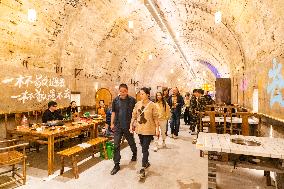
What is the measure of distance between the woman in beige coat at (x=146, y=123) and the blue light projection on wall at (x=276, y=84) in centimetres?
290

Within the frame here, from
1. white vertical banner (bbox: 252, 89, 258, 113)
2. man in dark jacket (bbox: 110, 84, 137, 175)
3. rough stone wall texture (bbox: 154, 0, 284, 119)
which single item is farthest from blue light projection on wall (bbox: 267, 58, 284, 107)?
man in dark jacket (bbox: 110, 84, 137, 175)

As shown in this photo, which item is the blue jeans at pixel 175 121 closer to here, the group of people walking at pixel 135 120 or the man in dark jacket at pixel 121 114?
the group of people walking at pixel 135 120

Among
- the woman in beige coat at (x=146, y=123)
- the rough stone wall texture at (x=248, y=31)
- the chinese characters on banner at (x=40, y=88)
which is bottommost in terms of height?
the woman in beige coat at (x=146, y=123)

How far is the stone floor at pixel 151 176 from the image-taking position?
5.00m

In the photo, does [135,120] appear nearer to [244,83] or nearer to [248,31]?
[248,31]

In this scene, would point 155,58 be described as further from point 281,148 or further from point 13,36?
point 281,148

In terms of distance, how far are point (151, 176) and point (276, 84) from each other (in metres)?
3.76

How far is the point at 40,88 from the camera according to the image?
29.1 ft

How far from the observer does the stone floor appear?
5.00 metres

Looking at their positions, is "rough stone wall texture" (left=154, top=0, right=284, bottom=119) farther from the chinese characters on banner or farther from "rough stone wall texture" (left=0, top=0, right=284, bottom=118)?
the chinese characters on banner

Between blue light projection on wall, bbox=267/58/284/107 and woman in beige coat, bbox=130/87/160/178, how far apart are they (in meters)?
2.90

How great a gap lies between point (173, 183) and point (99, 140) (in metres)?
2.68

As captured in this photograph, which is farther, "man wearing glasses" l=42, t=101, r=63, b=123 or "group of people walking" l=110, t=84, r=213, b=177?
"man wearing glasses" l=42, t=101, r=63, b=123

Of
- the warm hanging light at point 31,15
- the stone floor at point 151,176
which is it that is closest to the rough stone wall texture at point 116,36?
the warm hanging light at point 31,15
